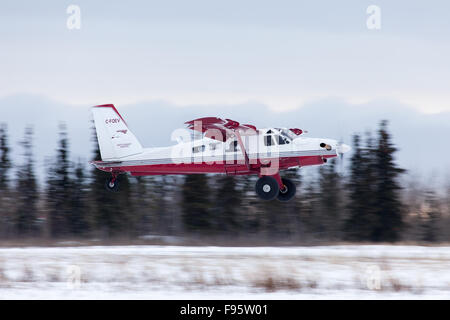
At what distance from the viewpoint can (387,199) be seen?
47.6 m

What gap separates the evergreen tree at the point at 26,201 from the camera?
5338cm

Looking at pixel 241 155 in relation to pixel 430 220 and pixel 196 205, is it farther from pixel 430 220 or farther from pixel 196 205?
pixel 430 220

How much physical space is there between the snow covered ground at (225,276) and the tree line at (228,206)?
901 inches

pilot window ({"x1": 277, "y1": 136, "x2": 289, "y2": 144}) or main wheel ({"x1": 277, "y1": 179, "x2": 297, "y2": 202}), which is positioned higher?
pilot window ({"x1": 277, "y1": 136, "x2": 289, "y2": 144})

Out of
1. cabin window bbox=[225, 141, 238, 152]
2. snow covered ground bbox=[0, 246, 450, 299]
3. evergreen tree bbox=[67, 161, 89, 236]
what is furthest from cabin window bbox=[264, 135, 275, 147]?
evergreen tree bbox=[67, 161, 89, 236]

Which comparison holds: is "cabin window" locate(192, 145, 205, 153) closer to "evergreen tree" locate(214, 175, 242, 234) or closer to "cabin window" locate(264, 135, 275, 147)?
"cabin window" locate(264, 135, 275, 147)

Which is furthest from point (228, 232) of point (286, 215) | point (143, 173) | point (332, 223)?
point (143, 173)

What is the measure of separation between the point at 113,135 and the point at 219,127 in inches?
196

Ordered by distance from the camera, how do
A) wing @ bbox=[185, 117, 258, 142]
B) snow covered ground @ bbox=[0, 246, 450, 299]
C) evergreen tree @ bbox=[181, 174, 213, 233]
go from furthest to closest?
evergreen tree @ bbox=[181, 174, 213, 233] < wing @ bbox=[185, 117, 258, 142] < snow covered ground @ bbox=[0, 246, 450, 299]

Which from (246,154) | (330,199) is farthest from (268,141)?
(330,199)

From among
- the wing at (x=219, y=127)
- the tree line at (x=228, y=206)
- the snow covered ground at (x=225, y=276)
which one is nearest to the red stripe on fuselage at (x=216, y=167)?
the wing at (x=219, y=127)

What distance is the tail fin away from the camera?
2384 centimetres

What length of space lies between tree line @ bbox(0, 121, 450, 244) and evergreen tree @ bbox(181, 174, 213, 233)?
0.08 m
